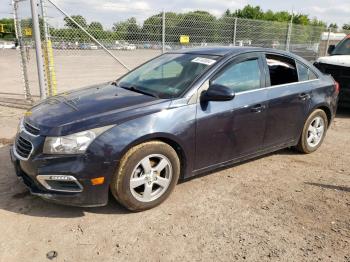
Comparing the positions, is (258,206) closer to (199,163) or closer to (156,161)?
(199,163)

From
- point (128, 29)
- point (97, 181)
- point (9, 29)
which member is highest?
point (128, 29)

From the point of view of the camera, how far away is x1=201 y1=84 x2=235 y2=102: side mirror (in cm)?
355

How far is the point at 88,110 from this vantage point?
3.33 metres

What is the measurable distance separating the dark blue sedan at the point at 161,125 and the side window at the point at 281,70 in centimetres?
1

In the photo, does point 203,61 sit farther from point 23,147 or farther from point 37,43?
point 37,43

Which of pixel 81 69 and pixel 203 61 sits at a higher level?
pixel 203 61

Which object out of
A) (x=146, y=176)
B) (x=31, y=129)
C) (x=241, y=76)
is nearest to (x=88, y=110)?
(x=31, y=129)

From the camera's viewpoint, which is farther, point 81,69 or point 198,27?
point 81,69

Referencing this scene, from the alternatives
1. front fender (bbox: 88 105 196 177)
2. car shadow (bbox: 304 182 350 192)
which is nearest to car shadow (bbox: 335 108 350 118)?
car shadow (bbox: 304 182 350 192)

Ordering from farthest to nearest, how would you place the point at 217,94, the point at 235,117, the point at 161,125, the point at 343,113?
the point at 343,113 → the point at 235,117 → the point at 217,94 → the point at 161,125

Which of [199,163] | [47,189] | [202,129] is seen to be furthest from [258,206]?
[47,189]

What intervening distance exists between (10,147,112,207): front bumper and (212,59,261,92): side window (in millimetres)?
1661

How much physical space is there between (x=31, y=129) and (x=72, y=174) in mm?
672

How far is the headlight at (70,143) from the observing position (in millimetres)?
3016
